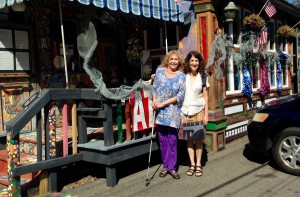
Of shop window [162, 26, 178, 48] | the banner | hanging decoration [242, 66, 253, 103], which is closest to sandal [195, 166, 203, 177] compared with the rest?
the banner

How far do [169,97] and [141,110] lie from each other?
1.99ft

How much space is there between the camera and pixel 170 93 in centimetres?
487

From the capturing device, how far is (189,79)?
5.09 metres

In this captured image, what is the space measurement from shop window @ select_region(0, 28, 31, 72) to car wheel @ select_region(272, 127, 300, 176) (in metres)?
4.72

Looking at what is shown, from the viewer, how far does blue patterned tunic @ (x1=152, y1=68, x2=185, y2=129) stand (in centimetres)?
486

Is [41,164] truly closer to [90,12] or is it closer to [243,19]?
[90,12]

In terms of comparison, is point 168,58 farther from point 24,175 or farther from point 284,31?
point 284,31

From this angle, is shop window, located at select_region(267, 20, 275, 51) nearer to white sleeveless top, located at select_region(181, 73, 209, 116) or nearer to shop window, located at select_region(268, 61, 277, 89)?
shop window, located at select_region(268, 61, 277, 89)

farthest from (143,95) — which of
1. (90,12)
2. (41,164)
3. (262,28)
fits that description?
(262,28)

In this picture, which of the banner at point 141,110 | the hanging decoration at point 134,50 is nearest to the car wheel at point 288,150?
the banner at point 141,110

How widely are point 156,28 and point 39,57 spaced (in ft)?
9.17

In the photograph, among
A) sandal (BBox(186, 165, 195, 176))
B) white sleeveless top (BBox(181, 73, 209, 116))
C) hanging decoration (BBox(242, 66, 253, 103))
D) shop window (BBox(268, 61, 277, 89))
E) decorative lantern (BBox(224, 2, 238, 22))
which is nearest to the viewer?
white sleeveless top (BBox(181, 73, 209, 116))

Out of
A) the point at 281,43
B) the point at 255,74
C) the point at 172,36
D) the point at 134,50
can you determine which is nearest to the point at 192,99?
the point at 172,36

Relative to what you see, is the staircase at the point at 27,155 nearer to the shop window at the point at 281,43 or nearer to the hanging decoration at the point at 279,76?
the hanging decoration at the point at 279,76
